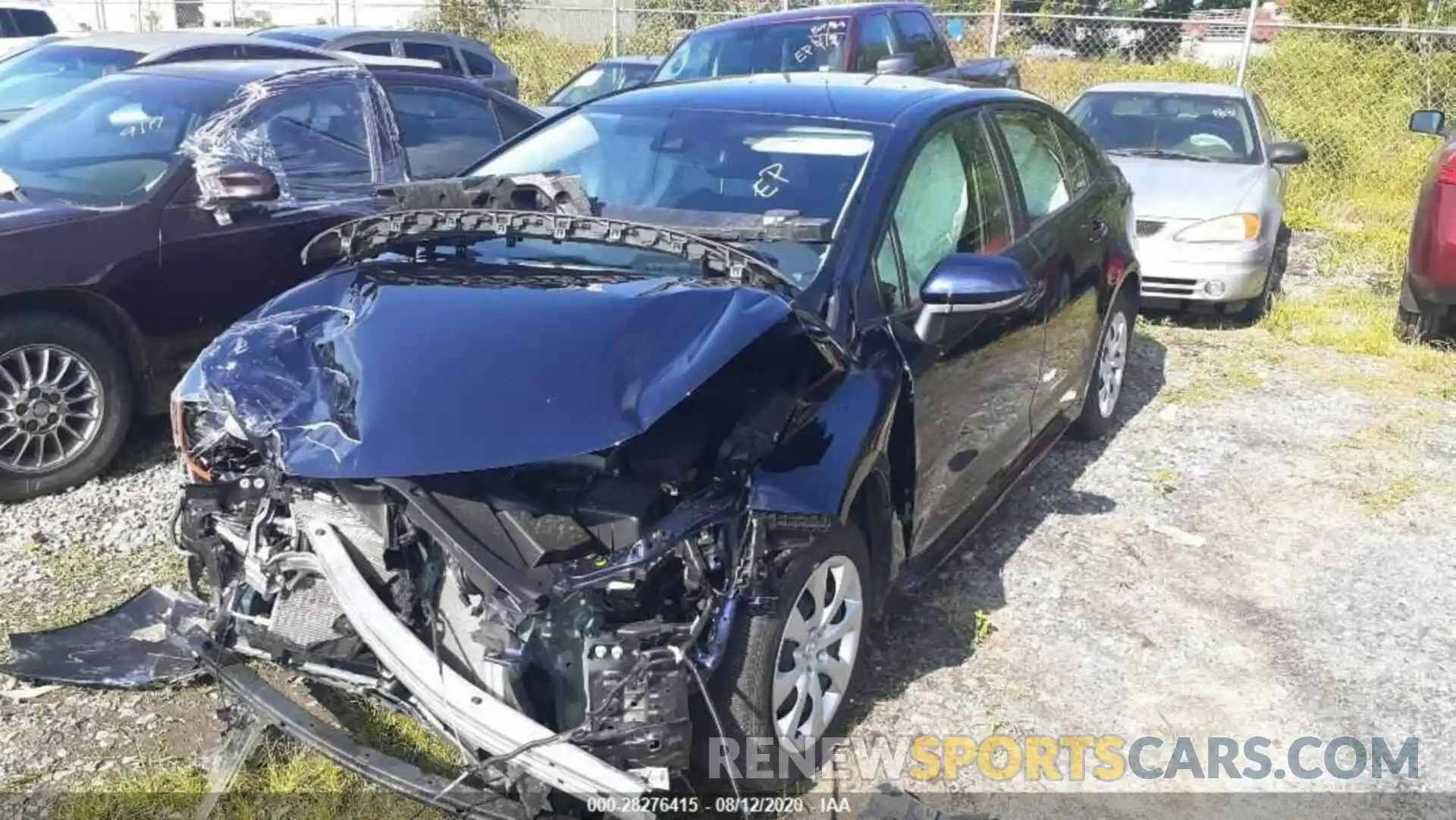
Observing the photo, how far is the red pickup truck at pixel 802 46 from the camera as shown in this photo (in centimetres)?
932

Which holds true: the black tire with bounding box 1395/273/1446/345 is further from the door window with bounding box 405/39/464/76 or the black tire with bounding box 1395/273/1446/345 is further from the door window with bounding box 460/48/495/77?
the door window with bounding box 460/48/495/77

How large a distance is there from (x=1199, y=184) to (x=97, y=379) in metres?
6.85

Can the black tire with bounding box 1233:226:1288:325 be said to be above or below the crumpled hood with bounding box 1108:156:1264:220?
below

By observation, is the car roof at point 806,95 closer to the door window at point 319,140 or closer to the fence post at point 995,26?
the door window at point 319,140

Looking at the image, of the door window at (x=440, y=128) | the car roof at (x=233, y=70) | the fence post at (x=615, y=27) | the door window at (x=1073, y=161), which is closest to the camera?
the door window at (x=1073, y=161)

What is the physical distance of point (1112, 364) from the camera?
5.89 m

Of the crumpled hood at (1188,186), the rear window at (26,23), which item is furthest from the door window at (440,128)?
the rear window at (26,23)

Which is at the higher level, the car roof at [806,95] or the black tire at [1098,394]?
the car roof at [806,95]

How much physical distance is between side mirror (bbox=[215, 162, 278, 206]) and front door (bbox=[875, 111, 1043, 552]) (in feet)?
9.46

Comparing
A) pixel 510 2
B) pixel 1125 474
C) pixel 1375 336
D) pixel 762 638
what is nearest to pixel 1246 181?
pixel 1375 336

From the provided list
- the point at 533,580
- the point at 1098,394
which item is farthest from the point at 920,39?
the point at 533,580

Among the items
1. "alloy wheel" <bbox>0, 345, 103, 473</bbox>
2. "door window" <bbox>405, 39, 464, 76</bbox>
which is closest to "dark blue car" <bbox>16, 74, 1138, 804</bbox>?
"alloy wheel" <bbox>0, 345, 103, 473</bbox>

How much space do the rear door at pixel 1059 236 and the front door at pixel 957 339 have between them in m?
0.18

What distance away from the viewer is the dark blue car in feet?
8.23
